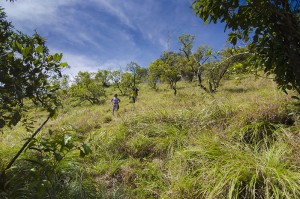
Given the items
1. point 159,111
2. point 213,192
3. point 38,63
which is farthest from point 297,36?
point 159,111

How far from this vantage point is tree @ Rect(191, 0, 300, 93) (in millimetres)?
3559

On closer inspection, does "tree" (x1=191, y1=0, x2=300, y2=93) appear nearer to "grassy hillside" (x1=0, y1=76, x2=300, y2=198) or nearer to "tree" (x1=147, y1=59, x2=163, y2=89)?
"grassy hillside" (x1=0, y1=76, x2=300, y2=198)

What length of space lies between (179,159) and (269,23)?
9.64 ft

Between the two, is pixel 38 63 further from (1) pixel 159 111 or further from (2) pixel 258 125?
(1) pixel 159 111

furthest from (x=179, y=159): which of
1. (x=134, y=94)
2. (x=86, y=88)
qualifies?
(x=86, y=88)

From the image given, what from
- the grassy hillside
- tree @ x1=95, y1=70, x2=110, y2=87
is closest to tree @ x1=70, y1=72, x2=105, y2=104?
tree @ x1=95, y1=70, x2=110, y2=87

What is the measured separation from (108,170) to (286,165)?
11.2ft

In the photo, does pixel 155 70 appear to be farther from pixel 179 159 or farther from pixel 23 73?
pixel 23 73

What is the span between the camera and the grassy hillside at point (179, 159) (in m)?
3.01

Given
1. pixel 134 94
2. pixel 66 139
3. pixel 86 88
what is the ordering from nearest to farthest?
pixel 66 139 < pixel 134 94 < pixel 86 88

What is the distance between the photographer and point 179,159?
4270 millimetres

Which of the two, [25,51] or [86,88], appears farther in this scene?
[86,88]

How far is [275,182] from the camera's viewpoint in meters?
3.01

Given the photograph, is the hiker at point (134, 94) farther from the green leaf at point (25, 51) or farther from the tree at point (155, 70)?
the tree at point (155, 70)
